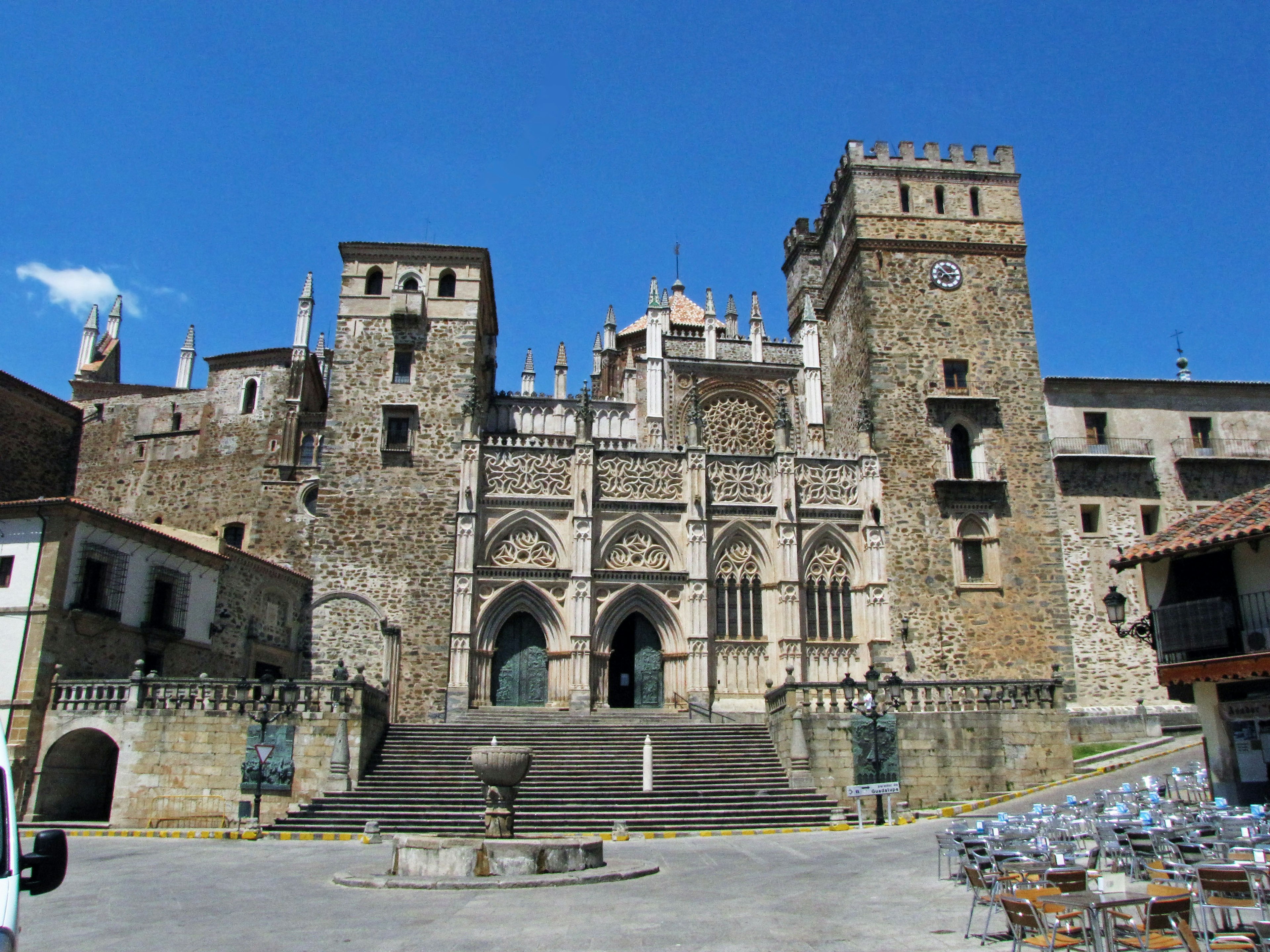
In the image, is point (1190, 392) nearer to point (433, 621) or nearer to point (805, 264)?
point (805, 264)

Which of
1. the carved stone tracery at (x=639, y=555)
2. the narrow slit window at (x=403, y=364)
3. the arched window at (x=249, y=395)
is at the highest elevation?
the arched window at (x=249, y=395)

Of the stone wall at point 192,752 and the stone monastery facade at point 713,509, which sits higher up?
the stone monastery facade at point 713,509

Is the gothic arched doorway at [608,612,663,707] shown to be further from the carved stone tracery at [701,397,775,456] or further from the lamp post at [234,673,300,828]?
the carved stone tracery at [701,397,775,456]

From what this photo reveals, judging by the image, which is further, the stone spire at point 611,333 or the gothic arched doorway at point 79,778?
the stone spire at point 611,333

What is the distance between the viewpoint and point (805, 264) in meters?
44.4

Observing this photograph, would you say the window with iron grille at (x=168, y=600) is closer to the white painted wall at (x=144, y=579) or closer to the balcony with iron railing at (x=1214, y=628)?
the white painted wall at (x=144, y=579)

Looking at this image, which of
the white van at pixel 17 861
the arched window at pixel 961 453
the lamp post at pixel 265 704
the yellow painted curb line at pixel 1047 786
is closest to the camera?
the white van at pixel 17 861

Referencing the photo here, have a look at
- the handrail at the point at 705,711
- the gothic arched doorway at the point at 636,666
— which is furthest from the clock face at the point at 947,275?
the handrail at the point at 705,711

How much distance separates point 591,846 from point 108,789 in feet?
59.0

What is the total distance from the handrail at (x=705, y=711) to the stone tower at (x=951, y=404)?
5.84 metres

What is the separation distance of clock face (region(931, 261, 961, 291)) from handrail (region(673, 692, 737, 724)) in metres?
16.7

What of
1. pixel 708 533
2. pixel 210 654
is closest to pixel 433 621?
pixel 210 654

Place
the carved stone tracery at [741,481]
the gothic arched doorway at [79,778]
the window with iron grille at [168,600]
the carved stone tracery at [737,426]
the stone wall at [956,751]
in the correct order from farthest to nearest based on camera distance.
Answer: the carved stone tracery at [737,426] < the carved stone tracery at [741,481] < the window with iron grille at [168,600] < the gothic arched doorway at [79,778] < the stone wall at [956,751]

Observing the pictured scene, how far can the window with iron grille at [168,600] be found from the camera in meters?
26.7
